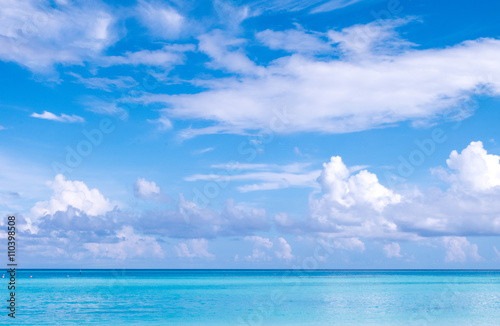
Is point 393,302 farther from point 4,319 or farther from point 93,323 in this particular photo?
point 4,319

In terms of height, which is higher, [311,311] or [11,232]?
[11,232]

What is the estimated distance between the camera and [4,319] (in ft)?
126

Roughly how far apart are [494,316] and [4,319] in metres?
40.6

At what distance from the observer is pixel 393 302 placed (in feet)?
172

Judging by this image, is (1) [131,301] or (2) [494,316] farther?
(1) [131,301]

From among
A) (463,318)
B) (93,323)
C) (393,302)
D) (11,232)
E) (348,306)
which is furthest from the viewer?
(393,302)

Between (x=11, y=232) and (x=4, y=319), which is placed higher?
(x=11, y=232)

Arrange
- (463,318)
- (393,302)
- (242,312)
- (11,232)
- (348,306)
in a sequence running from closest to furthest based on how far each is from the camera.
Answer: (11,232) → (463,318) → (242,312) → (348,306) → (393,302)

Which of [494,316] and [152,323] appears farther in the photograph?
[494,316]

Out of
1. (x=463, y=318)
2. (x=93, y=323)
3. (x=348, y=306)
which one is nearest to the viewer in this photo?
(x=93, y=323)

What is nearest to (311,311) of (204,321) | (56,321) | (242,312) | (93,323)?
(242,312)

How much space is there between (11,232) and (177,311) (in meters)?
18.9

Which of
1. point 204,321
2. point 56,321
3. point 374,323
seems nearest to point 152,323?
point 204,321

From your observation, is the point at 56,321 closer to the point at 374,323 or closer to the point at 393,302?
the point at 374,323
